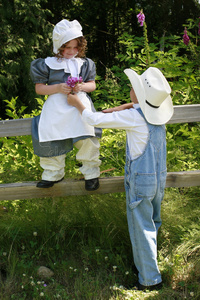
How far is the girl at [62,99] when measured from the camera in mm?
2373

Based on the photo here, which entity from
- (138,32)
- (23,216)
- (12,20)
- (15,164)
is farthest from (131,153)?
(138,32)

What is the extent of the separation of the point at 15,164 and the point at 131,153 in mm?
1444

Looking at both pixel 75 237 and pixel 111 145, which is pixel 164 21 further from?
pixel 75 237

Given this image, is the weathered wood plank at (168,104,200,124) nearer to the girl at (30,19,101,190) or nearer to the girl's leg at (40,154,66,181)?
the girl at (30,19,101,190)

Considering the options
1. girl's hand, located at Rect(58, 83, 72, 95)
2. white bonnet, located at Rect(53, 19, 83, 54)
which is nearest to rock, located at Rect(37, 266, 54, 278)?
girl's hand, located at Rect(58, 83, 72, 95)

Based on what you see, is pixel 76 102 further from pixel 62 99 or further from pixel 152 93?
pixel 152 93

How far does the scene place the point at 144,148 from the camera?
223 centimetres

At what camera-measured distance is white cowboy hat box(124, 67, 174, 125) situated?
2150 millimetres

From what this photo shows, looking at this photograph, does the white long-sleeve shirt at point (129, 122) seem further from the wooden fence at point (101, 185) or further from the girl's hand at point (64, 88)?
the wooden fence at point (101, 185)

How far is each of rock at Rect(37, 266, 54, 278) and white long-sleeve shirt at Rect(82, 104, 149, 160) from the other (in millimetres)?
1179

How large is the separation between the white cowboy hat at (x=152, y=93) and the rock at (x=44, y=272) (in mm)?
1427

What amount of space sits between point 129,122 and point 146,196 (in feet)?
1.69

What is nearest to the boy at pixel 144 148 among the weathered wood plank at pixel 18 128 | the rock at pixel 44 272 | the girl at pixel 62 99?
the girl at pixel 62 99

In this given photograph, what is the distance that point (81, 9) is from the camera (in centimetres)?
652
